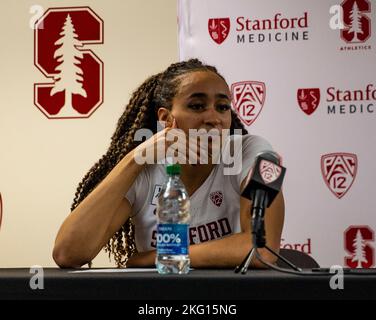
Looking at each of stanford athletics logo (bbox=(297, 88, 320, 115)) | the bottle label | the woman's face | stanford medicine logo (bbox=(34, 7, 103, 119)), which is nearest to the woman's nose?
the woman's face

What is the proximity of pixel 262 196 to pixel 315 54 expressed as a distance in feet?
5.03

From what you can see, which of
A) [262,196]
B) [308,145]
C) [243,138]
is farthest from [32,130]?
[262,196]

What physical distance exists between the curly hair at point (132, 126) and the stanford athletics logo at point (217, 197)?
0.31 m

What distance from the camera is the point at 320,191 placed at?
256 centimetres

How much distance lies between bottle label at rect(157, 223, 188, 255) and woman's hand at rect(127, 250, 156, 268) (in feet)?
1.38

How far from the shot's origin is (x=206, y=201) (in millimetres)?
1924

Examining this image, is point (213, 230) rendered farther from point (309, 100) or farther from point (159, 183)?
point (309, 100)

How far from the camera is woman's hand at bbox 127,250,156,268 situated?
5.54 ft

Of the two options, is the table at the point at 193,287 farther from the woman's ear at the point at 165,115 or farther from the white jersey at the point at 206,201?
the woman's ear at the point at 165,115

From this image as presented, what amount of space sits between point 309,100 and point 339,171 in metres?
0.30

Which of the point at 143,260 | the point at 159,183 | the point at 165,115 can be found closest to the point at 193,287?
the point at 143,260

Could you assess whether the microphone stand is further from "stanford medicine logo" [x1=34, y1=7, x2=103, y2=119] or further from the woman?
"stanford medicine logo" [x1=34, y1=7, x2=103, y2=119]

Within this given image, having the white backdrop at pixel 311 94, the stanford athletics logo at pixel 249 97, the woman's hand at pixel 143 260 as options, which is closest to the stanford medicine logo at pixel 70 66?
the white backdrop at pixel 311 94

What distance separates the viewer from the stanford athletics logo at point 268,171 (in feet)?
3.83
